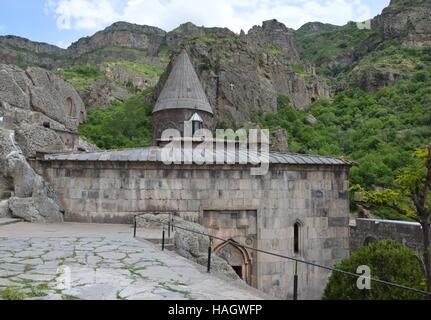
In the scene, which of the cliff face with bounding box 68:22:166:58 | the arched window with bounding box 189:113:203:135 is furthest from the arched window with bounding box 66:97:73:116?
the cliff face with bounding box 68:22:166:58

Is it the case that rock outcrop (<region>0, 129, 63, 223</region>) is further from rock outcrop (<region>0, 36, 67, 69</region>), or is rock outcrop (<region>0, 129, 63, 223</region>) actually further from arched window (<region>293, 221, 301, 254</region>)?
rock outcrop (<region>0, 36, 67, 69</region>)

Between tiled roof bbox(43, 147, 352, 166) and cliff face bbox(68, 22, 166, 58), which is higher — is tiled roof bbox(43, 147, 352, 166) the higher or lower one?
the lower one

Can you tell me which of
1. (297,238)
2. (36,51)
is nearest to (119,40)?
(36,51)

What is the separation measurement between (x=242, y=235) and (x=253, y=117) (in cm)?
2319

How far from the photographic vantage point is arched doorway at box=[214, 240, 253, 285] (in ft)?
27.3

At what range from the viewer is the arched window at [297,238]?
343 inches

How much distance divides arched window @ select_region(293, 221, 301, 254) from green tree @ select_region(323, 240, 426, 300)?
2.77m

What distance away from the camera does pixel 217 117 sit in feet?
93.9

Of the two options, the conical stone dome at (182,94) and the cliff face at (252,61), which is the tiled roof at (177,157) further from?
the cliff face at (252,61)

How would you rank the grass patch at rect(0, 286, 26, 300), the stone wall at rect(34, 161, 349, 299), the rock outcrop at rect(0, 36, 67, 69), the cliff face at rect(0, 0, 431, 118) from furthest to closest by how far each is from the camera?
the rock outcrop at rect(0, 36, 67, 69), the cliff face at rect(0, 0, 431, 118), the stone wall at rect(34, 161, 349, 299), the grass patch at rect(0, 286, 26, 300)

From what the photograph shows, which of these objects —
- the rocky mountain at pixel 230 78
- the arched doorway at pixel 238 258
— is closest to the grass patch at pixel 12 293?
the arched doorway at pixel 238 258

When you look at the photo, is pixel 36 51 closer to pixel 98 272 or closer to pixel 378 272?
pixel 98 272

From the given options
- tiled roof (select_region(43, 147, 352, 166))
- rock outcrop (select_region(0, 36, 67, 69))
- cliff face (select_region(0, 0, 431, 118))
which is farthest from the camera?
rock outcrop (select_region(0, 36, 67, 69))
